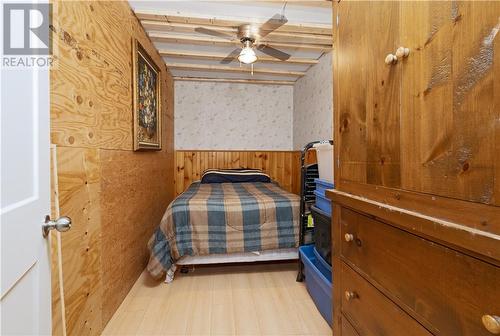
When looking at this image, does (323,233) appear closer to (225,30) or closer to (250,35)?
(250,35)

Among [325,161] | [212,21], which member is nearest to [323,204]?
[325,161]

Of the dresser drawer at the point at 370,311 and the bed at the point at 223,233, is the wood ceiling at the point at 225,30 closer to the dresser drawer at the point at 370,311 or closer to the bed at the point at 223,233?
the bed at the point at 223,233

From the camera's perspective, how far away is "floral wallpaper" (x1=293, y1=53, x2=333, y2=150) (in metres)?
3.01

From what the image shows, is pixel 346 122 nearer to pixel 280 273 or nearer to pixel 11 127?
pixel 11 127

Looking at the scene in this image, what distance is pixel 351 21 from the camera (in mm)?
1007

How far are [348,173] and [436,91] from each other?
1.49ft

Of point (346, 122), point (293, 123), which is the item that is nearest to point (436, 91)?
point (346, 122)

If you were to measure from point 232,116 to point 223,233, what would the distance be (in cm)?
257

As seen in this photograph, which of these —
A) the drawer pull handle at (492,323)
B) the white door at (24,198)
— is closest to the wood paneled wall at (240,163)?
the white door at (24,198)

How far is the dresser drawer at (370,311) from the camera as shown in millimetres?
745

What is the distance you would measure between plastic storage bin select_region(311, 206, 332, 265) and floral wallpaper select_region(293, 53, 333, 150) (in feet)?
4.50

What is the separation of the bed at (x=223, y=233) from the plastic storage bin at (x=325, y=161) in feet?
1.54

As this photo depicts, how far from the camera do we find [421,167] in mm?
693

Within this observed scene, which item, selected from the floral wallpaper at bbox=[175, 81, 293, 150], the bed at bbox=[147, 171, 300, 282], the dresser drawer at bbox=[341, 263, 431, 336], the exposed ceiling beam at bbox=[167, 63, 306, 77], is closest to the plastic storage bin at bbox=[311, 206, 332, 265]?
the bed at bbox=[147, 171, 300, 282]
